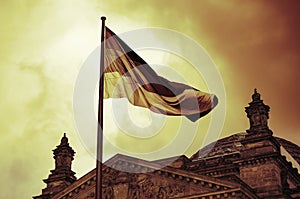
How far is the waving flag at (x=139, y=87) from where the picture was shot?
832 inches

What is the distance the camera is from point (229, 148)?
47.3 meters

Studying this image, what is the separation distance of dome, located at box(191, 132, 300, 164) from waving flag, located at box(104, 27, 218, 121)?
2454cm

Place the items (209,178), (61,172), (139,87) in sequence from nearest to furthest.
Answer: (139,87)
(209,178)
(61,172)

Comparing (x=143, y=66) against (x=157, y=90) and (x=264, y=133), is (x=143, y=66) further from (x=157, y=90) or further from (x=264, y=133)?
(x=264, y=133)

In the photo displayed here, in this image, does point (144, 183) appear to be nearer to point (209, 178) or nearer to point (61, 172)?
point (209, 178)

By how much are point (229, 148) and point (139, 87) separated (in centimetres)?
2732

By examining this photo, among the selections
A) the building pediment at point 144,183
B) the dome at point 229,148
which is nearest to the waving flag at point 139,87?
the building pediment at point 144,183

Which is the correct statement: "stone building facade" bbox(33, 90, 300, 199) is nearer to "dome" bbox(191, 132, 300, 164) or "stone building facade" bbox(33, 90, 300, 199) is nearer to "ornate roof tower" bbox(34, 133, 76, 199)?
"ornate roof tower" bbox(34, 133, 76, 199)

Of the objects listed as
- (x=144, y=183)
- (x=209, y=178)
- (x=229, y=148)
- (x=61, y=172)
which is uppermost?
(x=229, y=148)

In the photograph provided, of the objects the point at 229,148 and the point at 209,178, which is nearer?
the point at 209,178

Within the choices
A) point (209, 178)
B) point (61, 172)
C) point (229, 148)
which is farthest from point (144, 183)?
point (229, 148)

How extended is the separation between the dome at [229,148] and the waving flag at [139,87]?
24.5m

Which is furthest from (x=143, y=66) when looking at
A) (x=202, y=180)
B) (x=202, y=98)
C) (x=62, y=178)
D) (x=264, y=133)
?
(x=62, y=178)

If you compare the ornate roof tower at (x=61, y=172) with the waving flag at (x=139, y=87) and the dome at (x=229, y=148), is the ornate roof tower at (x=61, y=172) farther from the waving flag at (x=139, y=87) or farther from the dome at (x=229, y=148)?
the waving flag at (x=139, y=87)
